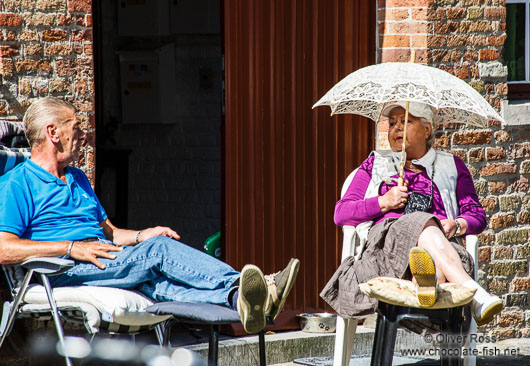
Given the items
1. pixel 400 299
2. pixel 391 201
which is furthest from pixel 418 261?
pixel 391 201

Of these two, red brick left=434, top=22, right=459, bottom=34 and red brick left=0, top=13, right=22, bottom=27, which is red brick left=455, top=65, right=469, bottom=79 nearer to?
red brick left=434, top=22, right=459, bottom=34

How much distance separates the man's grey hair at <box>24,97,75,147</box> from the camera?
4879mm

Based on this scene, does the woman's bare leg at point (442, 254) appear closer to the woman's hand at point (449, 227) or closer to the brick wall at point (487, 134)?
the woman's hand at point (449, 227)

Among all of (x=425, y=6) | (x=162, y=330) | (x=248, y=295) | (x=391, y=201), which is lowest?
(x=162, y=330)

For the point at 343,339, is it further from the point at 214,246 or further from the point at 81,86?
the point at 81,86

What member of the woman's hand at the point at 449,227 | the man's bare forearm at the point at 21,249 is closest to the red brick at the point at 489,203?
the woman's hand at the point at 449,227

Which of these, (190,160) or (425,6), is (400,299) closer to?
(425,6)

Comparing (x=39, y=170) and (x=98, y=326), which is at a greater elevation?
(x=39, y=170)

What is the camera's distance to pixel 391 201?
5098 mm

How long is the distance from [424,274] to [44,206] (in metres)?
2.01

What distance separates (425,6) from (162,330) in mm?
2998

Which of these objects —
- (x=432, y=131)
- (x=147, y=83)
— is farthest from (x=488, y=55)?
(x=147, y=83)

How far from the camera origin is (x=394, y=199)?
509 centimetres

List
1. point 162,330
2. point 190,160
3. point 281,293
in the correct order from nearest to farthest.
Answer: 1. point 281,293
2. point 162,330
3. point 190,160
